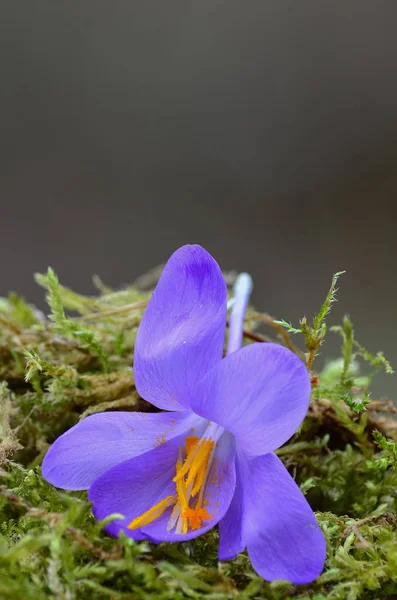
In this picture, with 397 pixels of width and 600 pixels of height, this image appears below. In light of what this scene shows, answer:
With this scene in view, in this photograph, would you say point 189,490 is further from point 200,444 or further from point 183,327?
point 183,327

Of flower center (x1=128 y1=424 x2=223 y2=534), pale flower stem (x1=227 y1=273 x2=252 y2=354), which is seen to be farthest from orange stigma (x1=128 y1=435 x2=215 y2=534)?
pale flower stem (x1=227 y1=273 x2=252 y2=354)

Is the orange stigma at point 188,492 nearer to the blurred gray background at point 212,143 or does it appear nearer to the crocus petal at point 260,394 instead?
the crocus petal at point 260,394

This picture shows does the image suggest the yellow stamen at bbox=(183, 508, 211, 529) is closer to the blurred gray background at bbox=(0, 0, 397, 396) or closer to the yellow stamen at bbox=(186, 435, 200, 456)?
the yellow stamen at bbox=(186, 435, 200, 456)

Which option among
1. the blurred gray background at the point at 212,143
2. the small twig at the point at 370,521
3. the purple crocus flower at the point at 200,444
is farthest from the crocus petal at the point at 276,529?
the blurred gray background at the point at 212,143

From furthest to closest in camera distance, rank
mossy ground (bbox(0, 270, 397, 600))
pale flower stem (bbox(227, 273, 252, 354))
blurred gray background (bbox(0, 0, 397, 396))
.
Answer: blurred gray background (bbox(0, 0, 397, 396))
pale flower stem (bbox(227, 273, 252, 354))
mossy ground (bbox(0, 270, 397, 600))

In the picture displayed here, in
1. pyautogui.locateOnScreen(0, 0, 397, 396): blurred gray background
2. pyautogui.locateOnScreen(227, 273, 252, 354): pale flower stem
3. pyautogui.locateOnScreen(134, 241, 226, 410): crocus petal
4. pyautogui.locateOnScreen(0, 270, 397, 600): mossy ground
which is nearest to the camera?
pyautogui.locateOnScreen(0, 270, 397, 600): mossy ground

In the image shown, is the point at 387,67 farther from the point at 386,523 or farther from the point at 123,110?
the point at 386,523

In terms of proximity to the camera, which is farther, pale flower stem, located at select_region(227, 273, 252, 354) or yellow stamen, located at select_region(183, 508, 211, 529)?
pale flower stem, located at select_region(227, 273, 252, 354)

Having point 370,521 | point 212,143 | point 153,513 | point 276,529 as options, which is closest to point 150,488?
point 153,513
